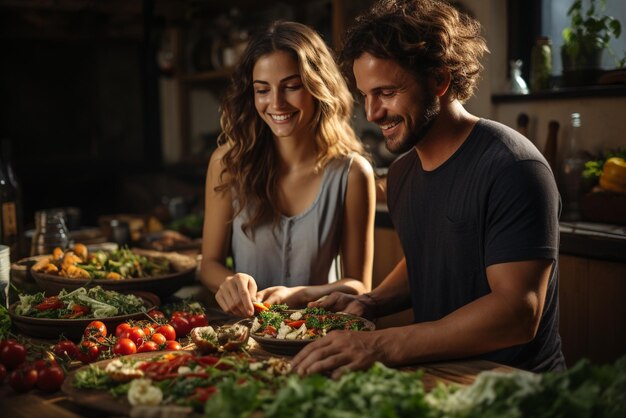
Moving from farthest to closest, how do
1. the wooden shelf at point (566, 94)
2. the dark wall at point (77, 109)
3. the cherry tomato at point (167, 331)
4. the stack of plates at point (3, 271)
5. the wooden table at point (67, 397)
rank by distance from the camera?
the dark wall at point (77, 109)
the wooden shelf at point (566, 94)
the stack of plates at point (3, 271)
the cherry tomato at point (167, 331)
the wooden table at point (67, 397)

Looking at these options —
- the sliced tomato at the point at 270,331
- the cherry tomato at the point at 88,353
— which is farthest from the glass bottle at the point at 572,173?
the cherry tomato at the point at 88,353

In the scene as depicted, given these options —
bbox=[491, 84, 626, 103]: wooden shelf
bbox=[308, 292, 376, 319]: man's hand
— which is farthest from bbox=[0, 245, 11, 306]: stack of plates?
bbox=[491, 84, 626, 103]: wooden shelf

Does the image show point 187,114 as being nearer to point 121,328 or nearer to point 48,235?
point 48,235

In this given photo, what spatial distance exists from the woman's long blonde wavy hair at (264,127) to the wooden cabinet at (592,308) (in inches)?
40.6

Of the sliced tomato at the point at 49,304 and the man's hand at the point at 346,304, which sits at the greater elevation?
the sliced tomato at the point at 49,304

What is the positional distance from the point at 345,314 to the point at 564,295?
140 centimetres

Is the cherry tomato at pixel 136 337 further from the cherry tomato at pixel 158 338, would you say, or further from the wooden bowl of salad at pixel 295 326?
the wooden bowl of salad at pixel 295 326

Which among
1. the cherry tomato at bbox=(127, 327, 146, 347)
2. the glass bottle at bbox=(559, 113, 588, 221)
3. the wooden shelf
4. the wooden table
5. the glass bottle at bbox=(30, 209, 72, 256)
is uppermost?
the wooden shelf

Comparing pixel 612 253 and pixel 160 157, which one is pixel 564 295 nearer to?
pixel 612 253

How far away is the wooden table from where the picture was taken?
156cm

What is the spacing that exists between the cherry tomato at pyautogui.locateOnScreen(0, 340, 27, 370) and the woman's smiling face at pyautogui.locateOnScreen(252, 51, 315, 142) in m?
1.21

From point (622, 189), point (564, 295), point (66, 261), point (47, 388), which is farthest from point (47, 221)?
point (622, 189)

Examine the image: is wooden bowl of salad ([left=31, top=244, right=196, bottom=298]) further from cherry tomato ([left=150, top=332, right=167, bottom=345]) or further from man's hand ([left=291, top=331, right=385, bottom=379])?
man's hand ([left=291, top=331, right=385, bottom=379])

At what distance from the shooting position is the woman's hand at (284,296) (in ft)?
7.39
